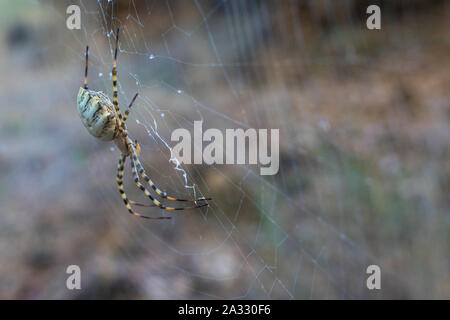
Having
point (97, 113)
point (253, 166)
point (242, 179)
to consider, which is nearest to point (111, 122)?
point (97, 113)

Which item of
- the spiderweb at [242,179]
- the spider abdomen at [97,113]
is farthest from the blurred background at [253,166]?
the spider abdomen at [97,113]

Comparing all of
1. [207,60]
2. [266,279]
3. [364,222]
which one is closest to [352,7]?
[207,60]

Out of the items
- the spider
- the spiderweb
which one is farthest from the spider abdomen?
the spiderweb

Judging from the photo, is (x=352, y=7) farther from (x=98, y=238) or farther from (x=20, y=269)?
(x=20, y=269)

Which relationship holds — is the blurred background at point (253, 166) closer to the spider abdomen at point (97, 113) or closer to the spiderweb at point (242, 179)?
the spiderweb at point (242, 179)

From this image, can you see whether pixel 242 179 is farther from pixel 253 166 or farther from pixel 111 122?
pixel 111 122
